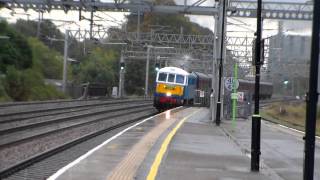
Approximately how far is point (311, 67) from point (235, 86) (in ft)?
66.1

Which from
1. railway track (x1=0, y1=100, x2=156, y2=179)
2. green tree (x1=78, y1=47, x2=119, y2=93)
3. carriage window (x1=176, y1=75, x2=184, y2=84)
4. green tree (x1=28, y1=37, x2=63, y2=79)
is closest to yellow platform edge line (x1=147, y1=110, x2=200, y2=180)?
railway track (x1=0, y1=100, x2=156, y2=179)

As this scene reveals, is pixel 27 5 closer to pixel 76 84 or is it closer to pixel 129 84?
pixel 76 84

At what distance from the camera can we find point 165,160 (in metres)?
14.7

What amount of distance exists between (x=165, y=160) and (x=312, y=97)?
227 inches

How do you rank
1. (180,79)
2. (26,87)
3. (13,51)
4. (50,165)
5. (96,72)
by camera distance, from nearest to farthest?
(50,165)
(180,79)
(26,87)
(13,51)
(96,72)

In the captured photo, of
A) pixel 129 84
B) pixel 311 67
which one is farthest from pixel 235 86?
pixel 129 84

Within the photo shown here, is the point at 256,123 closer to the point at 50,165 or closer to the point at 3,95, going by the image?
the point at 50,165

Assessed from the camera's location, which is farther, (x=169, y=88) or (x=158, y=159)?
(x=169, y=88)

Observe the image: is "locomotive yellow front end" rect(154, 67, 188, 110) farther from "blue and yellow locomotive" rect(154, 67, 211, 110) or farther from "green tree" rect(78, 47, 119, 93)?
"green tree" rect(78, 47, 119, 93)

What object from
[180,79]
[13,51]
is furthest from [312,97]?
[13,51]

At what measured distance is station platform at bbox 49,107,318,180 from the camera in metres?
12.4

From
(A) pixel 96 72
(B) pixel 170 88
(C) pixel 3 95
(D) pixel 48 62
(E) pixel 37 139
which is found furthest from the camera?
(D) pixel 48 62

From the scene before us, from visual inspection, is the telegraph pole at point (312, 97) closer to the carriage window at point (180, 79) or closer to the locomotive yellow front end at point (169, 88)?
the locomotive yellow front end at point (169, 88)

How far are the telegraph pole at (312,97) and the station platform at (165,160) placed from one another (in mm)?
2872
